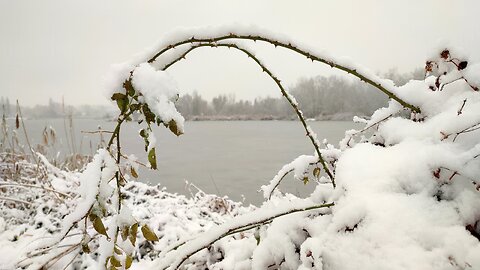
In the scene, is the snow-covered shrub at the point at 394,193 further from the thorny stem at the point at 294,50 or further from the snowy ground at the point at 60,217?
the snowy ground at the point at 60,217

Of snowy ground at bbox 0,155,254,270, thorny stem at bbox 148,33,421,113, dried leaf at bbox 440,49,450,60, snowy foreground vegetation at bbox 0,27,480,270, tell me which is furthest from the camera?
snowy ground at bbox 0,155,254,270

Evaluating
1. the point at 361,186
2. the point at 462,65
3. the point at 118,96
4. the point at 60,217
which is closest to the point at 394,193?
the point at 361,186

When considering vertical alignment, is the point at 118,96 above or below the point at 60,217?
above

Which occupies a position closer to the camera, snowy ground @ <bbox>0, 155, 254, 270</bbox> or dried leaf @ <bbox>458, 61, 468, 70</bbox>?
dried leaf @ <bbox>458, 61, 468, 70</bbox>

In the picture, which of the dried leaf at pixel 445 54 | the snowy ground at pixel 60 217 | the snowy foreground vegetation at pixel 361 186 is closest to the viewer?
the snowy foreground vegetation at pixel 361 186

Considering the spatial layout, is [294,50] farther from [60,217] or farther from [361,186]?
[60,217]

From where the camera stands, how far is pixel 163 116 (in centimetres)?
69

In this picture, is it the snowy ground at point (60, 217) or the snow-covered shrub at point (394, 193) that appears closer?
the snow-covered shrub at point (394, 193)

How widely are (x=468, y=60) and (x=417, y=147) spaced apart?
0.28 metres

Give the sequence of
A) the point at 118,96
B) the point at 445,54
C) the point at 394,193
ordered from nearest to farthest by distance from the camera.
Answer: the point at 118,96, the point at 394,193, the point at 445,54

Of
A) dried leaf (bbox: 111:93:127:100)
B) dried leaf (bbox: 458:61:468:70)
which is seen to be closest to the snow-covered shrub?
dried leaf (bbox: 458:61:468:70)

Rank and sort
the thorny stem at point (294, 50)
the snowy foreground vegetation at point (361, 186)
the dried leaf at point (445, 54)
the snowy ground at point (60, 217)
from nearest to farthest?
the snowy foreground vegetation at point (361, 186)
the thorny stem at point (294, 50)
the dried leaf at point (445, 54)
the snowy ground at point (60, 217)

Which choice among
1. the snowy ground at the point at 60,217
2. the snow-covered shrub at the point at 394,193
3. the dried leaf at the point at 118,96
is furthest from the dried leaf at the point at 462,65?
the snowy ground at the point at 60,217

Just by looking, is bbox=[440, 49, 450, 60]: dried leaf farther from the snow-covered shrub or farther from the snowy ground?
the snowy ground
